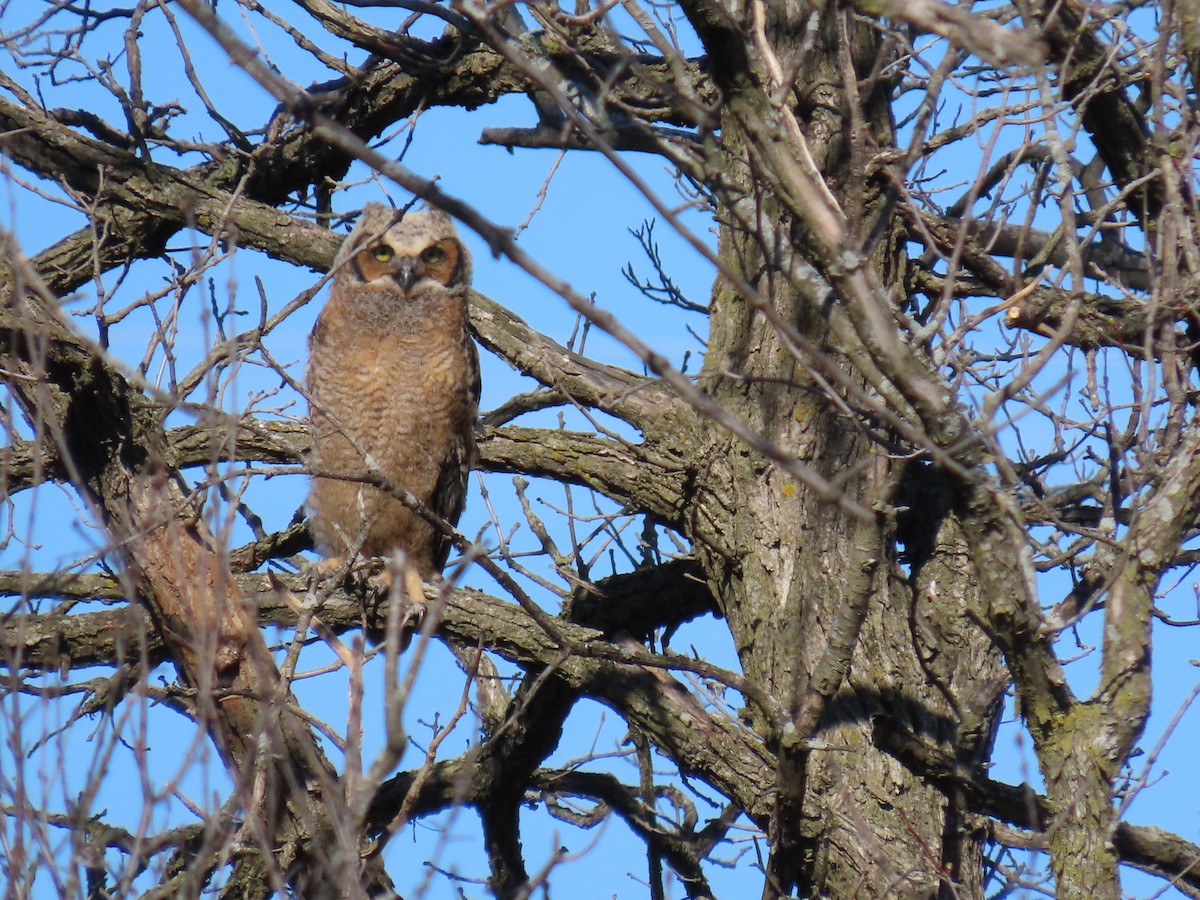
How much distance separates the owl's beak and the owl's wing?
12.8 inches

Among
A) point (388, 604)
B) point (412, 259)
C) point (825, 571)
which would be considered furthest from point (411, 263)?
point (825, 571)

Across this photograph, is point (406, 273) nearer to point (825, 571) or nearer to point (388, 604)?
point (388, 604)

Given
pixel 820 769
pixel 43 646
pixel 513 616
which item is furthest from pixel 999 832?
pixel 43 646

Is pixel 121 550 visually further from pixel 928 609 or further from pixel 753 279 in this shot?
pixel 928 609

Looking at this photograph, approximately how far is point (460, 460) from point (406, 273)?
0.80 meters

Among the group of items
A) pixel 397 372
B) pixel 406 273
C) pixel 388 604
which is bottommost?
pixel 388 604

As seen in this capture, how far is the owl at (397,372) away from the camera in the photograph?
5.27 meters

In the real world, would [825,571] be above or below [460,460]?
below

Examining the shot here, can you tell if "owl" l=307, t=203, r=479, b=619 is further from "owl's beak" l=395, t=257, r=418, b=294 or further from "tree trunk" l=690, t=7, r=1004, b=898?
"tree trunk" l=690, t=7, r=1004, b=898

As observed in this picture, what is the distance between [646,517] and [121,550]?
2407mm

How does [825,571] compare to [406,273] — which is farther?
[406,273]

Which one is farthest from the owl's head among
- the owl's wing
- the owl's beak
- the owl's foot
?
the owl's foot

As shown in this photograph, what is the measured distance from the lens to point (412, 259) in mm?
5324

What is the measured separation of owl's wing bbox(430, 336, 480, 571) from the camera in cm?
531
